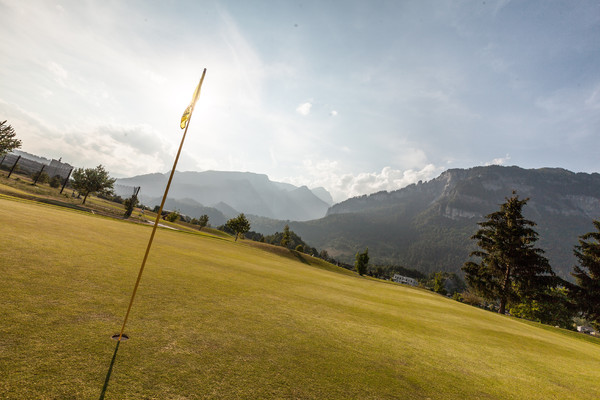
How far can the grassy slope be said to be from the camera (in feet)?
11.2

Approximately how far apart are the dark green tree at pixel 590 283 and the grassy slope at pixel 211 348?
30.7m

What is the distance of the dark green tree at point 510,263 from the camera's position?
31.8 meters

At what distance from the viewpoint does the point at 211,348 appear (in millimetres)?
4727

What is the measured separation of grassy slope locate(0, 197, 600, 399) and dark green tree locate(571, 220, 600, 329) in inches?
1211

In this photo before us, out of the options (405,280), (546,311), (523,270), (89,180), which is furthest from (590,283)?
(405,280)

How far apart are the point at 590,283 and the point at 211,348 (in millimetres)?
45131

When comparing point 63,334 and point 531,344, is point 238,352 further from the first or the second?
point 531,344

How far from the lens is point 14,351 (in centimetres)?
332

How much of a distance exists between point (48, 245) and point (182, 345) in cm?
935

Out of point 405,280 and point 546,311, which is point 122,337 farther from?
point 405,280

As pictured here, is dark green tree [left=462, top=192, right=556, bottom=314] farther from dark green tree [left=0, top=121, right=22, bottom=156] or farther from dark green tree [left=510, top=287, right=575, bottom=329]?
dark green tree [left=0, top=121, right=22, bottom=156]

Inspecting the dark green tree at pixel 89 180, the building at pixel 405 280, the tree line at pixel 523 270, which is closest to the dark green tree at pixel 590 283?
the tree line at pixel 523 270

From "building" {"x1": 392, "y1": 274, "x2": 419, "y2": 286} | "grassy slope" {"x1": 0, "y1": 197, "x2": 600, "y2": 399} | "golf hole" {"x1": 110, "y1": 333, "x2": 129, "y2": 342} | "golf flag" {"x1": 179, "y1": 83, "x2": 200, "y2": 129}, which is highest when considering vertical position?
"golf flag" {"x1": 179, "y1": 83, "x2": 200, "y2": 129}

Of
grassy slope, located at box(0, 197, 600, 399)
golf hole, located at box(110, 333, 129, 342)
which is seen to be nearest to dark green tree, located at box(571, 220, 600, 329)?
grassy slope, located at box(0, 197, 600, 399)
